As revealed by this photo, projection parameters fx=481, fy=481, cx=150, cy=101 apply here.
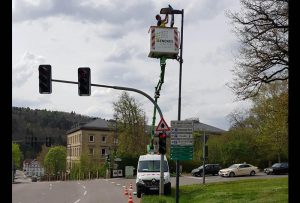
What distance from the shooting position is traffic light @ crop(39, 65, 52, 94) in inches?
802

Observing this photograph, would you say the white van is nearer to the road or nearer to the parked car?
the road

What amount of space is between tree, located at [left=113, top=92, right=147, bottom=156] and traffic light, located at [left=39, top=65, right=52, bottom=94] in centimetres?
4903

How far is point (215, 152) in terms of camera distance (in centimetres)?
7238

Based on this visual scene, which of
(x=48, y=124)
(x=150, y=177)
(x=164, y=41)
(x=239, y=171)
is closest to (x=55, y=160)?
(x=48, y=124)

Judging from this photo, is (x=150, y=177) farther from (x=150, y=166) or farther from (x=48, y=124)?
(x=48, y=124)

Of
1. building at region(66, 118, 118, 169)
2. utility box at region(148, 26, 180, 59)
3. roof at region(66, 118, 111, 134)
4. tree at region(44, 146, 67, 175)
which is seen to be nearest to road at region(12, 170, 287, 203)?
utility box at region(148, 26, 180, 59)

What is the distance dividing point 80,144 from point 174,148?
101 metres

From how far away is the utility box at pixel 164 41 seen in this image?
78.7 ft

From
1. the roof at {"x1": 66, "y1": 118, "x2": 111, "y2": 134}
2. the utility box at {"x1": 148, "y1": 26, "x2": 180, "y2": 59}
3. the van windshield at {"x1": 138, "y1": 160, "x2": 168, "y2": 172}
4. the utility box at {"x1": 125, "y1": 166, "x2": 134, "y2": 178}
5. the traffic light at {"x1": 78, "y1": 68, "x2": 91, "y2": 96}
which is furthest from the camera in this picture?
the roof at {"x1": 66, "y1": 118, "x2": 111, "y2": 134}

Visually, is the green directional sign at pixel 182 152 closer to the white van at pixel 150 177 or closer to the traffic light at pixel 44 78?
the traffic light at pixel 44 78

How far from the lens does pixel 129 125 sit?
70.5m

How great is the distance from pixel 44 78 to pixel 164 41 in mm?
6797

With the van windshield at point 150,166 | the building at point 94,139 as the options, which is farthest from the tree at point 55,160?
the van windshield at point 150,166
